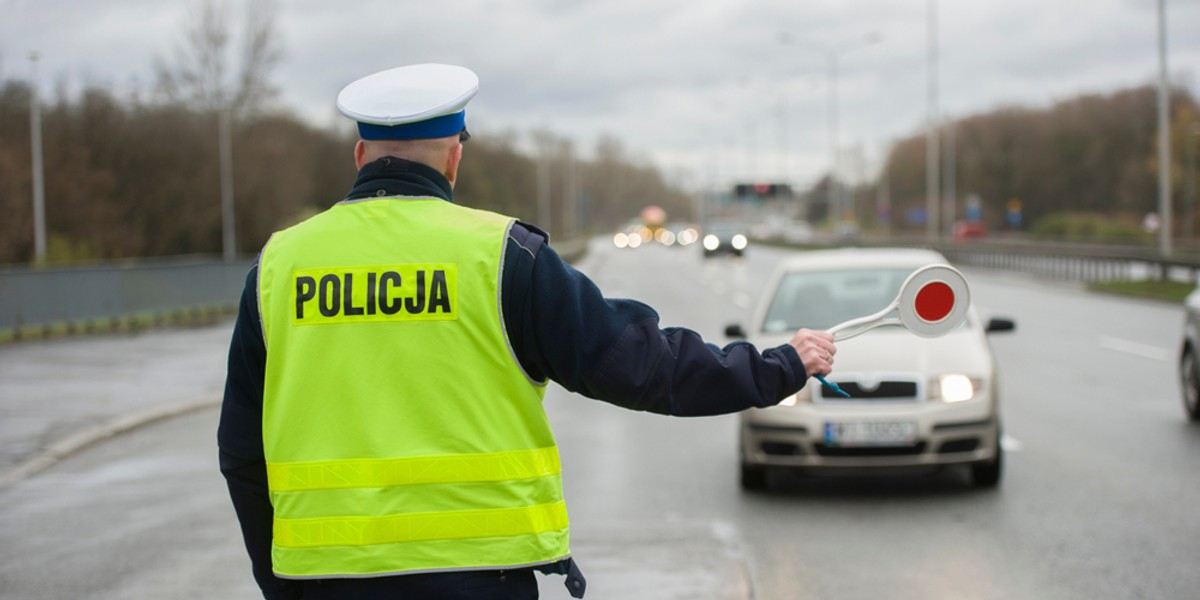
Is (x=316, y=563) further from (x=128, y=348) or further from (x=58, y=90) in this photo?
(x=58, y=90)

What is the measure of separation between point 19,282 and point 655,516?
18615 mm

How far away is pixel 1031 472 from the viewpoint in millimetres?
9641

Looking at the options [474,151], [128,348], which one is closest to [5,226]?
[128,348]

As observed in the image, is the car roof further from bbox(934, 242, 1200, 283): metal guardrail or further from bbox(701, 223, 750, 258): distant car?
bbox(701, 223, 750, 258): distant car

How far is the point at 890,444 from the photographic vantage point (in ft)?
27.9

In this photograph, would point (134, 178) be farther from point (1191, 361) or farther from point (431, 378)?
point (431, 378)

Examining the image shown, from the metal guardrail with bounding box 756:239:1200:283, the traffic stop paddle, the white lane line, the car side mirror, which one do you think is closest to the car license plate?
the car side mirror

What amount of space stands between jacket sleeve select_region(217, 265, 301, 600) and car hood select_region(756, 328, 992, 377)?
5.97m

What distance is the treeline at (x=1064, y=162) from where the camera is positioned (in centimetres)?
8662

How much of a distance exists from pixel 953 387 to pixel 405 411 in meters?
6.56

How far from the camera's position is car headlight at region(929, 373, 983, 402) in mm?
8617

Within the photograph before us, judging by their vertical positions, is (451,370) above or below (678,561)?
above

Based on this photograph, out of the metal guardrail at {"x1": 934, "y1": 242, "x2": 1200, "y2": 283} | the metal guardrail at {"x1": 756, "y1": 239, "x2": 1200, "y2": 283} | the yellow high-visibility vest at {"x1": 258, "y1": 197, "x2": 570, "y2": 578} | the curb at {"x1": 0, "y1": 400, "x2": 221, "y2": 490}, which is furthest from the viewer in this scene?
the metal guardrail at {"x1": 934, "y1": 242, "x2": 1200, "y2": 283}

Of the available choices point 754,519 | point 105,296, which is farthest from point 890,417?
point 105,296
